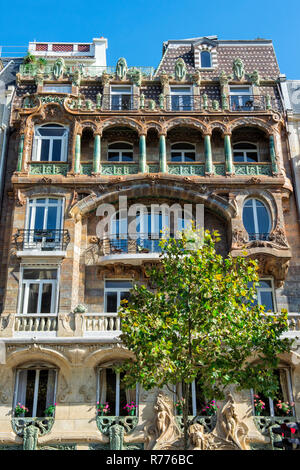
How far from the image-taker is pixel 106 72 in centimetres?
2991

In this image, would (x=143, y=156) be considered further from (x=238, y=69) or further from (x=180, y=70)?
(x=238, y=69)

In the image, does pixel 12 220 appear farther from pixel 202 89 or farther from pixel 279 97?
pixel 279 97

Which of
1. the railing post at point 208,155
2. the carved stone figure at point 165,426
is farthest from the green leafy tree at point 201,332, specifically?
the railing post at point 208,155

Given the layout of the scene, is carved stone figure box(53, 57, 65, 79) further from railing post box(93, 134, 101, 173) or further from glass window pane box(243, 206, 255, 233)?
glass window pane box(243, 206, 255, 233)

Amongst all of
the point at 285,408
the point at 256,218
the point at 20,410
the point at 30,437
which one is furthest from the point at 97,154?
the point at 285,408

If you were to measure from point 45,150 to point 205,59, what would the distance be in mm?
11260

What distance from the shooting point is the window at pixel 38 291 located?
2383cm

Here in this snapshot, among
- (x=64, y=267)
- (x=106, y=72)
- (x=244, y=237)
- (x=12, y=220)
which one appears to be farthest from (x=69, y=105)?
(x=244, y=237)

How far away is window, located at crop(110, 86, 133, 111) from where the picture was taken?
94.2ft

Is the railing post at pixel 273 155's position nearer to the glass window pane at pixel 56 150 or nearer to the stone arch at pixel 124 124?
the stone arch at pixel 124 124

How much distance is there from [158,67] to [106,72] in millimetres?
3595

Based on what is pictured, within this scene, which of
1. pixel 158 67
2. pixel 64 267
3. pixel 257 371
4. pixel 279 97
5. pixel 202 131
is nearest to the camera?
pixel 257 371

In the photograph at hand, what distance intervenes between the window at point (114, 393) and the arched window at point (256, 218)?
8644mm

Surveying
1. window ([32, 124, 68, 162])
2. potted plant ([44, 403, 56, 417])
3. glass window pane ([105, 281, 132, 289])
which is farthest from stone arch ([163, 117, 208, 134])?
potted plant ([44, 403, 56, 417])
